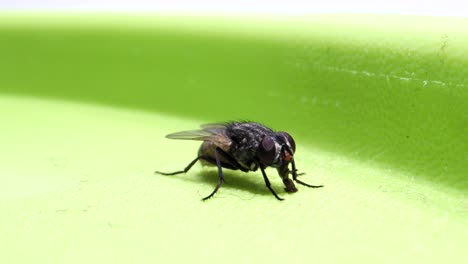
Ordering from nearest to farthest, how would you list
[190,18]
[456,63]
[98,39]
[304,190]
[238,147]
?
[456,63], [304,190], [238,147], [190,18], [98,39]

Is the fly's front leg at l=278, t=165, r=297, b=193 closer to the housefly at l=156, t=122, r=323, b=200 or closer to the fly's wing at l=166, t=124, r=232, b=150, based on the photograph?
the housefly at l=156, t=122, r=323, b=200

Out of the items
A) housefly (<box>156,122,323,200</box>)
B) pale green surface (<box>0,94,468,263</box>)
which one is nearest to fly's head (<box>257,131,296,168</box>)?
housefly (<box>156,122,323,200</box>)

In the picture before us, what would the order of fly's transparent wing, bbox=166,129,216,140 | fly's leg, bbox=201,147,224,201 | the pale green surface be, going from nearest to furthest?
1. the pale green surface
2. fly's leg, bbox=201,147,224,201
3. fly's transparent wing, bbox=166,129,216,140

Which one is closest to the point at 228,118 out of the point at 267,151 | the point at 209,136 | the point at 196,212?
the point at 209,136

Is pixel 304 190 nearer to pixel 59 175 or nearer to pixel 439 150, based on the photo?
pixel 439 150

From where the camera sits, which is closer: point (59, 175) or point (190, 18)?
point (59, 175)

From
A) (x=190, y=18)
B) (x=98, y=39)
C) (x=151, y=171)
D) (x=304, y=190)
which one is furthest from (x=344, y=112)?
(x=98, y=39)

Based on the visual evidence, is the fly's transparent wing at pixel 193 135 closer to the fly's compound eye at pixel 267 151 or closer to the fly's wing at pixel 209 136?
the fly's wing at pixel 209 136
